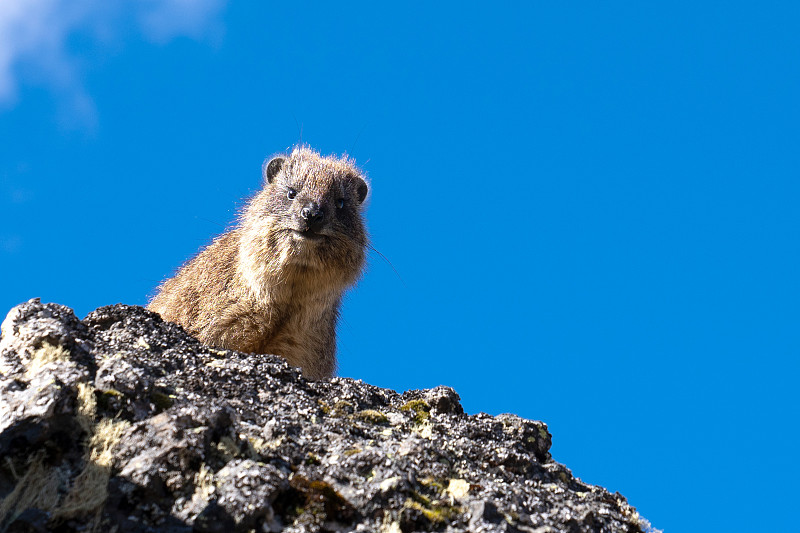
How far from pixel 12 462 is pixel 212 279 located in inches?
252

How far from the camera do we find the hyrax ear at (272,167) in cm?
1212

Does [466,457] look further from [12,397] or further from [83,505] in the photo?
[12,397]

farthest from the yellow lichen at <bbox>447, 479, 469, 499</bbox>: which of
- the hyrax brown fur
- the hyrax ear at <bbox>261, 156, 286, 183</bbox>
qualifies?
the hyrax ear at <bbox>261, 156, 286, 183</bbox>

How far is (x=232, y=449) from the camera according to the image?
4.70 meters

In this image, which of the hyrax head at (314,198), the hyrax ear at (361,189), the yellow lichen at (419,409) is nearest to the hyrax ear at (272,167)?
the hyrax head at (314,198)

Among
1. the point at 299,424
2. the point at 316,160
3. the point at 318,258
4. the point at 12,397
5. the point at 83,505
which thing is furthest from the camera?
the point at 316,160

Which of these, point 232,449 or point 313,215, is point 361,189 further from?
point 232,449

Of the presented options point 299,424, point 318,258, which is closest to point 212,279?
point 318,258

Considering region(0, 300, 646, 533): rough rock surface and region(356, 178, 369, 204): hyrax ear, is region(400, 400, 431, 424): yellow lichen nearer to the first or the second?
region(0, 300, 646, 533): rough rock surface

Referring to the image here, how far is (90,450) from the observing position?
4.57m

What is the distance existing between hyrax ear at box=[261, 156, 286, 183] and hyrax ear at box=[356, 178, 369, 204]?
47.7 inches

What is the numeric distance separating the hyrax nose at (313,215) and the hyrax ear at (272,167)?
1.59 meters

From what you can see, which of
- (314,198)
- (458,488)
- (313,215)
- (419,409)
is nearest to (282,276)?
(313,215)

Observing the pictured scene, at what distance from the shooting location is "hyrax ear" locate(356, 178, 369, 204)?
1264cm
